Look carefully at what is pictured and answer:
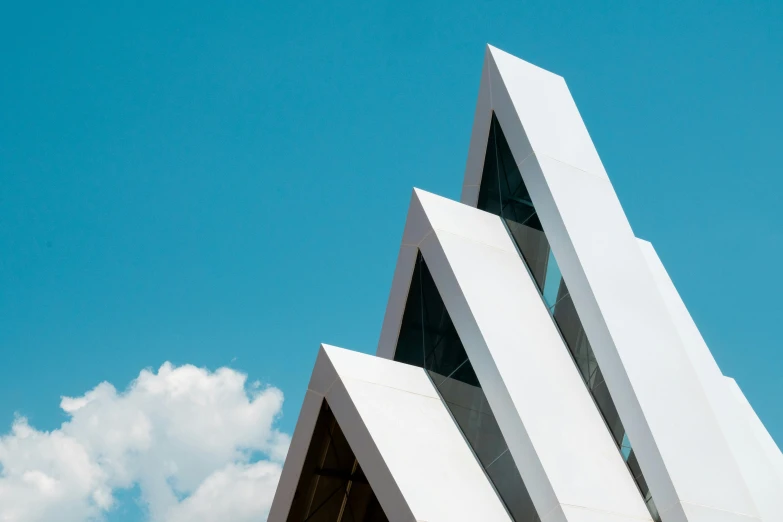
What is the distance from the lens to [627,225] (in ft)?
58.9

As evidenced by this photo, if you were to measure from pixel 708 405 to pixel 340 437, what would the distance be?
609cm

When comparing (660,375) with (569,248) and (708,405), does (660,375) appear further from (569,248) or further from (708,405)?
(569,248)

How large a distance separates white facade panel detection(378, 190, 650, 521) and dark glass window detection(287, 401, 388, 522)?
2549 millimetres

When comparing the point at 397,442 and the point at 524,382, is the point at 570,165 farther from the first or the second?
the point at 397,442

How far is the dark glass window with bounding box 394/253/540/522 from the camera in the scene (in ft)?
48.8

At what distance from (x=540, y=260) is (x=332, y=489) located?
5.50m

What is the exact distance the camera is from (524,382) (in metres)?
15.5

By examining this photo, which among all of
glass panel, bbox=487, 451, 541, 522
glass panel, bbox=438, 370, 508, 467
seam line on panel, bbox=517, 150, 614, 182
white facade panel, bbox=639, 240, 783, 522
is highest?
seam line on panel, bbox=517, 150, 614, 182

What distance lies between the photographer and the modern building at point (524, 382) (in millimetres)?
14484

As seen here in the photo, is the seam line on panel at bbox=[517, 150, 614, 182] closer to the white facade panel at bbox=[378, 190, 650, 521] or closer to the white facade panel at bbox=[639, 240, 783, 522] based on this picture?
the white facade panel at bbox=[378, 190, 650, 521]

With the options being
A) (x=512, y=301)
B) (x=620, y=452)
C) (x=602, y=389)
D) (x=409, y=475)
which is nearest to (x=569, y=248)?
(x=512, y=301)

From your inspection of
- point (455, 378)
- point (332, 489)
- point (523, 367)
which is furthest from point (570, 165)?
point (332, 489)

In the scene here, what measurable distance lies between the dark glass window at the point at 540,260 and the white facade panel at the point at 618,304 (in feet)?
0.87

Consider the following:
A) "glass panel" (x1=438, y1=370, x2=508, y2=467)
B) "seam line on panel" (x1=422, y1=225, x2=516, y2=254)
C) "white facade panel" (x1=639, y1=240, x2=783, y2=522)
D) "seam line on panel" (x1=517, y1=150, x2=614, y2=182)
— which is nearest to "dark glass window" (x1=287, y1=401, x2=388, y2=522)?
"glass panel" (x1=438, y1=370, x2=508, y2=467)
